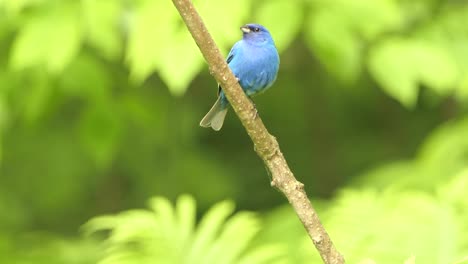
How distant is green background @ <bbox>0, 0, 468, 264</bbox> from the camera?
2.72 metres

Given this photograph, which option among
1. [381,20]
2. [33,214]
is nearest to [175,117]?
[33,214]

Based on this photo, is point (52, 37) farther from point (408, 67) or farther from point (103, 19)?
point (408, 67)

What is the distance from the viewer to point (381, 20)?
282 cm

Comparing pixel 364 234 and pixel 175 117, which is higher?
pixel 175 117

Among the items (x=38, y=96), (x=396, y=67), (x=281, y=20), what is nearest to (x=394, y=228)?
(x=396, y=67)

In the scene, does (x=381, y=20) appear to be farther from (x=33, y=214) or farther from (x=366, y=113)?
(x=33, y=214)

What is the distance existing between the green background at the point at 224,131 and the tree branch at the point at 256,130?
0.22 metres

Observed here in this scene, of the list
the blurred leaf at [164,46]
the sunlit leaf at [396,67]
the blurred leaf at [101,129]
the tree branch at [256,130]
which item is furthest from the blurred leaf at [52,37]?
the tree branch at [256,130]

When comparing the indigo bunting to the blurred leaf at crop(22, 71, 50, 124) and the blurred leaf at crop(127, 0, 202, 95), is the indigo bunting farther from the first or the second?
the blurred leaf at crop(22, 71, 50, 124)

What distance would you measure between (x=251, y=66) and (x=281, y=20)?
2.36 ft

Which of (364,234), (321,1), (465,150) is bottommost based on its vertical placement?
(364,234)

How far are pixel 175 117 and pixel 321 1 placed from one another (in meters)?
1.44

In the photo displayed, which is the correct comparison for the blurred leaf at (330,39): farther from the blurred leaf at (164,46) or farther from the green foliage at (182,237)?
the green foliage at (182,237)

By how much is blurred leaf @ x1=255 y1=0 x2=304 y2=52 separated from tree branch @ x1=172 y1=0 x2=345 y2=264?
1114 millimetres
